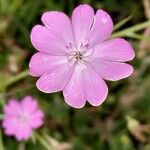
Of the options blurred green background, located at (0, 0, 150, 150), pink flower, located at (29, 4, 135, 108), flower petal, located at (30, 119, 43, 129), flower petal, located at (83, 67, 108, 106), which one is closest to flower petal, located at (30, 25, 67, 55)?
pink flower, located at (29, 4, 135, 108)

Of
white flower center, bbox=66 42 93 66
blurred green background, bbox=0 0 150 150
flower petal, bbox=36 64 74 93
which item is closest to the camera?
flower petal, bbox=36 64 74 93

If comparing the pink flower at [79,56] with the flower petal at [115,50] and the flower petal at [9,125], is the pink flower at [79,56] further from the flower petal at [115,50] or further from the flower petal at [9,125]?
the flower petal at [9,125]

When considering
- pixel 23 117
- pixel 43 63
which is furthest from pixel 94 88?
pixel 23 117

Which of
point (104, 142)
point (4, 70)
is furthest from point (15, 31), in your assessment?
point (104, 142)

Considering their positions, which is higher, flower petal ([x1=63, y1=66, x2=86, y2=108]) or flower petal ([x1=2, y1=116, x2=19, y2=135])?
flower petal ([x1=63, y1=66, x2=86, y2=108])

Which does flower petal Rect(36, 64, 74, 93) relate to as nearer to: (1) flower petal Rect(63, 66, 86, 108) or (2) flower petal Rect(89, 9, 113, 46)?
(1) flower petal Rect(63, 66, 86, 108)

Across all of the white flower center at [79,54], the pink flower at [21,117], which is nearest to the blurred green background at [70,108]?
the pink flower at [21,117]

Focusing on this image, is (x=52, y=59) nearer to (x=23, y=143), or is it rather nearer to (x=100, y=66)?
(x=100, y=66)
